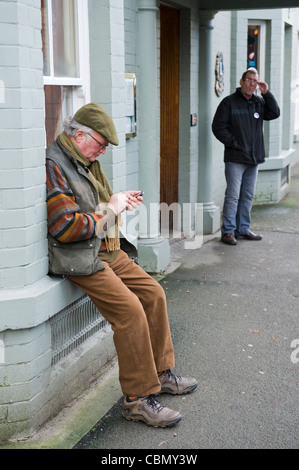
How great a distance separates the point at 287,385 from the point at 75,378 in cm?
144

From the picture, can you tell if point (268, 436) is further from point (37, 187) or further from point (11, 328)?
point (37, 187)

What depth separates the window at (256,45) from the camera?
11273 mm

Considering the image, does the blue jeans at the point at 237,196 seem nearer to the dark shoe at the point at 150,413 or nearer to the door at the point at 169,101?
the door at the point at 169,101

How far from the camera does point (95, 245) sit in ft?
12.9

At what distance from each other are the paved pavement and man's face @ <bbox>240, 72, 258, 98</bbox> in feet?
6.27

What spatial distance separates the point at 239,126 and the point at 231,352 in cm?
400

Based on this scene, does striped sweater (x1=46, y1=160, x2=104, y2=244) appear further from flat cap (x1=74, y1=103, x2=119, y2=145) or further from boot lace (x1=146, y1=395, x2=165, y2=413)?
boot lace (x1=146, y1=395, x2=165, y2=413)

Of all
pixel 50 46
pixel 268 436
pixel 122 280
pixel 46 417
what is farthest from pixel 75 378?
pixel 50 46

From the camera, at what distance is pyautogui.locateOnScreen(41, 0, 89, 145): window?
428cm

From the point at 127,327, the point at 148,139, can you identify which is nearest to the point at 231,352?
the point at 127,327

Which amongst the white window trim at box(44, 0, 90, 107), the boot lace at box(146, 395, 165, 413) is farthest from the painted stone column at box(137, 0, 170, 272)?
the boot lace at box(146, 395, 165, 413)

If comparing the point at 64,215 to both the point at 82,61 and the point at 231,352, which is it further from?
the point at 231,352

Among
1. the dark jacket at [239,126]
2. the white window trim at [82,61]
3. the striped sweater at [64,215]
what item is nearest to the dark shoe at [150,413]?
the striped sweater at [64,215]

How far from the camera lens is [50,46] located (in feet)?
14.0
